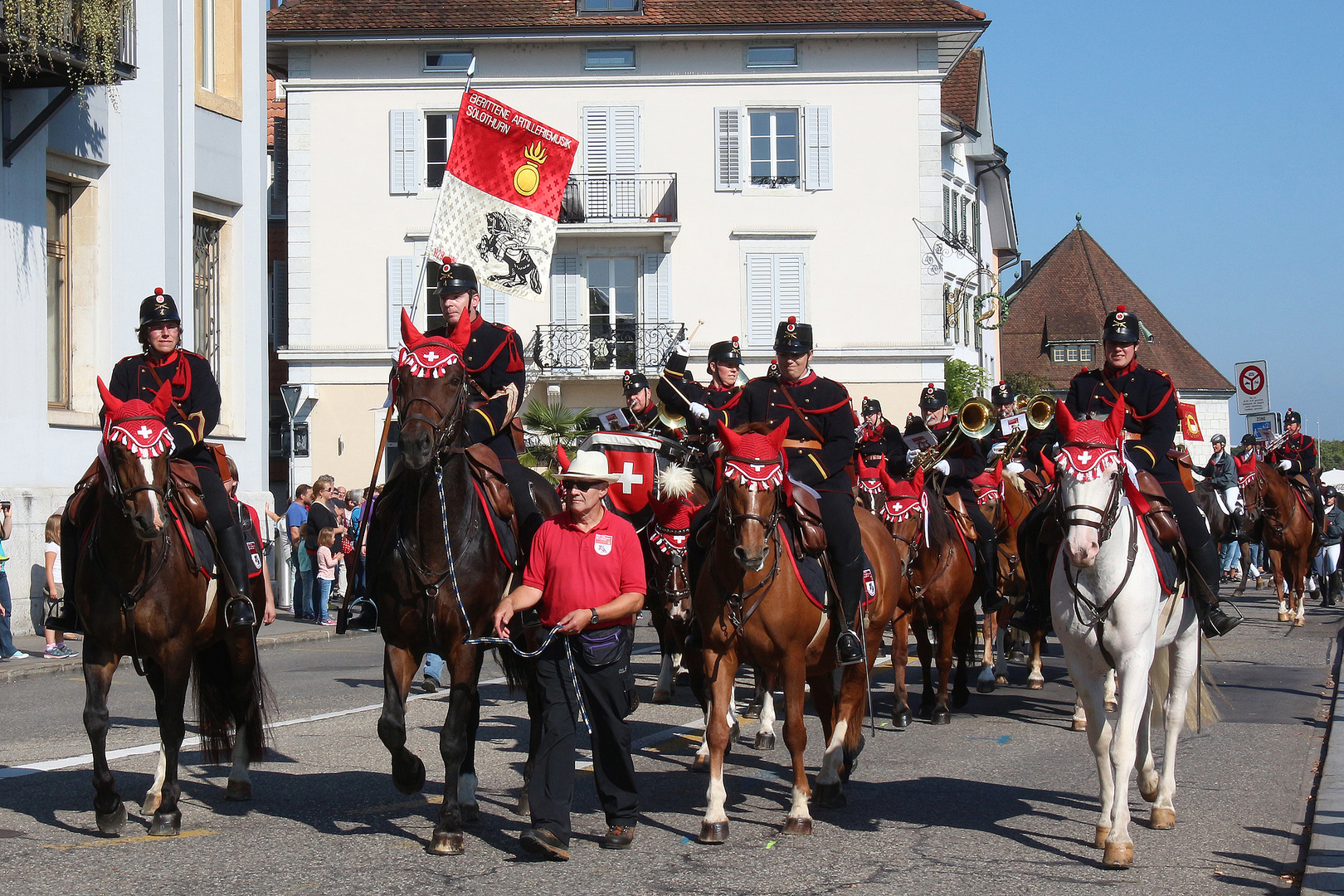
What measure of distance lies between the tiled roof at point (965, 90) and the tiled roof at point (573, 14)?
32.5ft

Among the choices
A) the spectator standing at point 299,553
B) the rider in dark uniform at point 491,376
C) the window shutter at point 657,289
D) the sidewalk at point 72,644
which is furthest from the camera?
the window shutter at point 657,289

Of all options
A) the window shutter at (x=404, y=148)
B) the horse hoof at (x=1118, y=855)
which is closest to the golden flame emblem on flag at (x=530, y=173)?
the horse hoof at (x=1118, y=855)

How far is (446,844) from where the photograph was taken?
754 cm

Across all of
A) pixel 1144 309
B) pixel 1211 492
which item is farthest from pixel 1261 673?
pixel 1144 309

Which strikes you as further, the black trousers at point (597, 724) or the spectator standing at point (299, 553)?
the spectator standing at point (299, 553)

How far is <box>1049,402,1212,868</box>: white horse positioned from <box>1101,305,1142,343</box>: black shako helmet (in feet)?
3.91

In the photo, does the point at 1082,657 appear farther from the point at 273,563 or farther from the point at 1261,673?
the point at 273,563

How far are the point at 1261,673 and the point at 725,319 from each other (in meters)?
23.6

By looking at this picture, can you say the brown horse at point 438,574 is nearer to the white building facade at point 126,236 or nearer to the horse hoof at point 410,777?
the horse hoof at point 410,777

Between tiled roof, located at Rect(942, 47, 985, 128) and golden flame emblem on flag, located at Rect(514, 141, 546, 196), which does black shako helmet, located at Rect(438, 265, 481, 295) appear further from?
tiled roof, located at Rect(942, 47, 985, 128)

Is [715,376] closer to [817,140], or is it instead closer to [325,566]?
[325,566]

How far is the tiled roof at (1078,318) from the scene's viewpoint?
73.9m

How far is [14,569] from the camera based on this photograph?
19.6 m

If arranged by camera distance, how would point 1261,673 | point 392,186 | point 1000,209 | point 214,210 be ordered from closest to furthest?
point 1261,673 < point 214,210 < point 392,186 < point 1000,209
